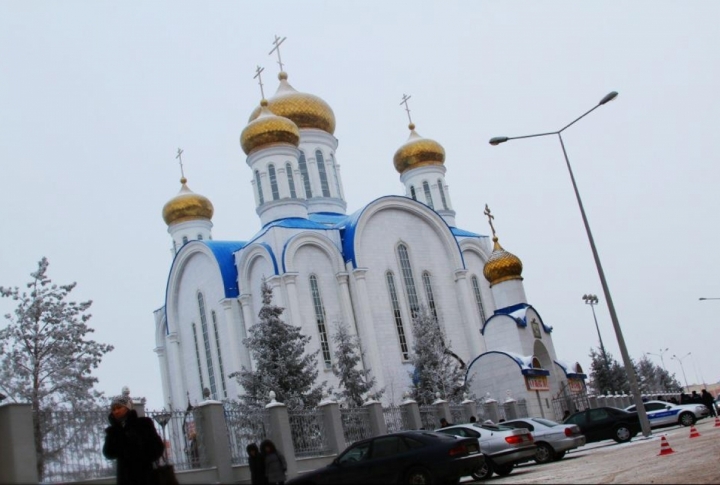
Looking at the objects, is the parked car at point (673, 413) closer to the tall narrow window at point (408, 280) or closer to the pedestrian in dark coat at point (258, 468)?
the tall narrow window at point (408, 280)

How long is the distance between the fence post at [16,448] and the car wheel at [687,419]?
60.9 ft

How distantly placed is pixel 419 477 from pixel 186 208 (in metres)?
31.0

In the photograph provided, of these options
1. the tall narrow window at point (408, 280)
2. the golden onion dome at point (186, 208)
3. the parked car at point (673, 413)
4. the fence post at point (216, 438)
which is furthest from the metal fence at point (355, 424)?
the golden onion dome at point (186, 208)

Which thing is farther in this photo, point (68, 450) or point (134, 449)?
point (68, 450)

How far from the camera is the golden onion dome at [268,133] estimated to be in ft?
117

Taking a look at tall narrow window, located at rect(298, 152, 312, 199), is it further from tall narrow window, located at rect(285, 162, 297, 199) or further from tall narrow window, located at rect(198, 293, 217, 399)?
tall narrow window, located at rect(198, 293, 217, 399)

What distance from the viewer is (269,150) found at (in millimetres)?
35594

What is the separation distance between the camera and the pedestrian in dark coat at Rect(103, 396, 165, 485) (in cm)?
862

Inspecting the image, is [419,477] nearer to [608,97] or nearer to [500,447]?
[500,447]

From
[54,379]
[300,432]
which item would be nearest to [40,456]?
[300,432]

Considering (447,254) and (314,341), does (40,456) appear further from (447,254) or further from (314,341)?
(447,254)

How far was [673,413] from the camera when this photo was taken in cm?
2448

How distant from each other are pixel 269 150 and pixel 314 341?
8635mm

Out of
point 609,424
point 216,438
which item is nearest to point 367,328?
point 609,424
